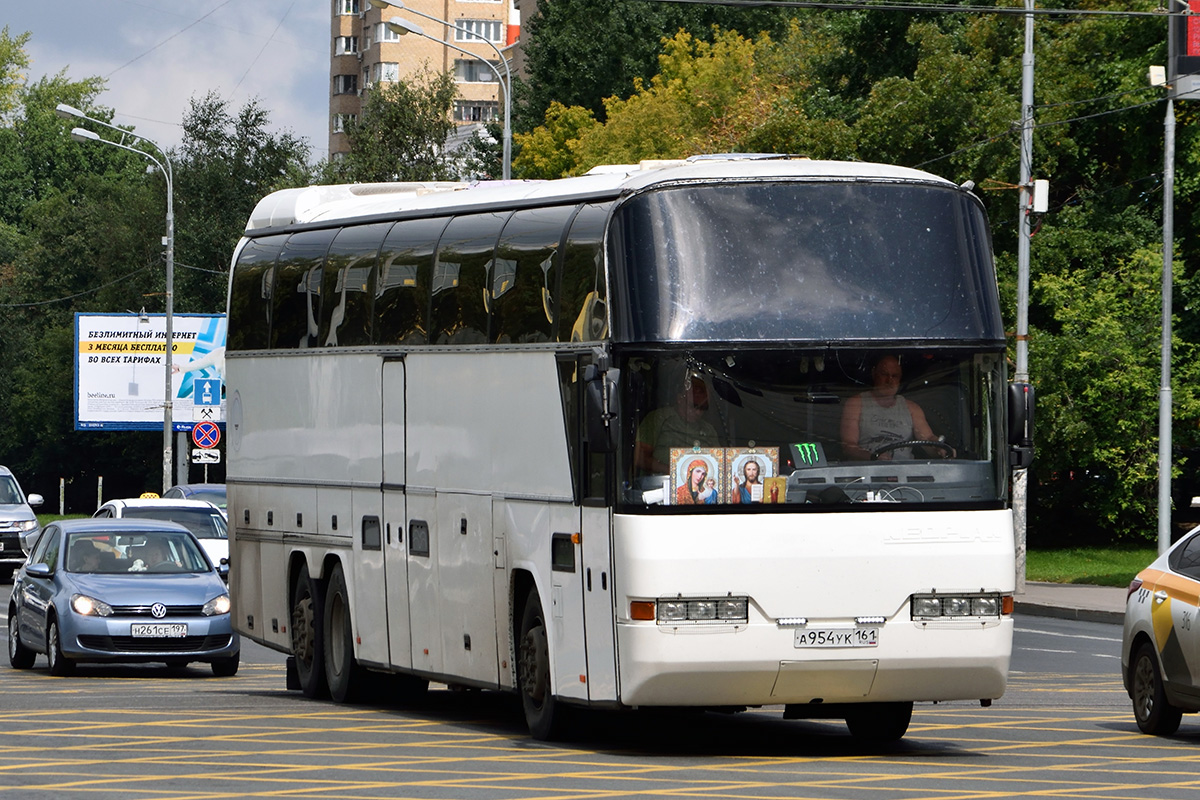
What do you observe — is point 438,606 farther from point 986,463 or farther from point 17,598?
point 17,598

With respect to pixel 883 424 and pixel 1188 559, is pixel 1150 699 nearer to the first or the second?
pixel 1188 559

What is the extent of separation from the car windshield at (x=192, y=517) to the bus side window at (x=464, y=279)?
1629cm

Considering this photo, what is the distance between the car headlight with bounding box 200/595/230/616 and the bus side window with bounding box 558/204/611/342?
8.59 metres

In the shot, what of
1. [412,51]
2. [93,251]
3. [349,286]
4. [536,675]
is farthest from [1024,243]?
[412,51]

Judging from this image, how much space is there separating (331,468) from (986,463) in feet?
20.0

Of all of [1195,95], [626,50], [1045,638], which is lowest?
[1045,638]

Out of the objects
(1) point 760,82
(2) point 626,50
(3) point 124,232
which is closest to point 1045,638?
(1) point 760,82

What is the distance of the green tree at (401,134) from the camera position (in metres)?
76.3

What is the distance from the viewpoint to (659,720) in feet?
52.4

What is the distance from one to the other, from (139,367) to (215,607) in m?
46.5

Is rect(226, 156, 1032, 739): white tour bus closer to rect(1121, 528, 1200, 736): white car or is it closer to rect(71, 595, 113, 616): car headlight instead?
rect(1121, 528, 1200, 736): white car

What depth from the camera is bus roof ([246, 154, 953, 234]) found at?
13508 millimetres

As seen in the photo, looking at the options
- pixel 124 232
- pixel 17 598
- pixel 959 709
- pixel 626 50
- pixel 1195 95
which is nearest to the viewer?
pixel 959 709

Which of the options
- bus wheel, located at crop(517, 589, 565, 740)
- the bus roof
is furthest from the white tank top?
bus wheel, located at crop(517, 589, 565, 740)
